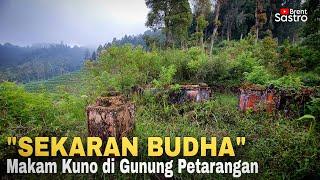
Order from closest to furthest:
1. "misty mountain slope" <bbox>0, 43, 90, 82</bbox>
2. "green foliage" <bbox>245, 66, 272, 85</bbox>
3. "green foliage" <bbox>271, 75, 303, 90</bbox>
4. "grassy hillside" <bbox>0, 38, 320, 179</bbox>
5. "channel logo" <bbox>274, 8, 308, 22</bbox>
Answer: "grassy hillside" <bbox>0, 38, 320, 179</bbox> → "channel logo" <bbox>274, 8, 308, 22</bbox> → "green foliage" <bbox>271, 75, 303, 90</bbox> → "green foliage" <bbox>245, 66, 272, 85</bbox> → "misty mountain slope" <bbox>0, 43, 90, 82</bbox>

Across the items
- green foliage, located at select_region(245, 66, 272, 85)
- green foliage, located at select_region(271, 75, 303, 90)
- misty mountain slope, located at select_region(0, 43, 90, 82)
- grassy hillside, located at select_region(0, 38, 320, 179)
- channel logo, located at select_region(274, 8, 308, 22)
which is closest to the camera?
grassy hillside, located at select_region(0, 38, 320, 179)

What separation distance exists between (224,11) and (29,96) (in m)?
14.4

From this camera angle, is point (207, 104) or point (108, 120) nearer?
point (108, 120)

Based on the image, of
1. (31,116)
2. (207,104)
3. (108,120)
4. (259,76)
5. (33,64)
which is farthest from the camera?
(33,64)

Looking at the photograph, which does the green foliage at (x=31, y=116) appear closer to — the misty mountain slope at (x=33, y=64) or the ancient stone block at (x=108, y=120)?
the ancient stone block at (x=108, y=120)

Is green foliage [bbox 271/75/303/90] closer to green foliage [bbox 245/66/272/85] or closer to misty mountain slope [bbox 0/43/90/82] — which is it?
green foliage [bbox 245/66/272/85]

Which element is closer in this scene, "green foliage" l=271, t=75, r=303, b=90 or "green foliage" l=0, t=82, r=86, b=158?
"green foliage" l=0, t=82, r=86, b=158

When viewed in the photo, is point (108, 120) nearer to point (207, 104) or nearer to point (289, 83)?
point (207, 104)

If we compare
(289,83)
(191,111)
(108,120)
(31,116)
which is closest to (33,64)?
(31,116)

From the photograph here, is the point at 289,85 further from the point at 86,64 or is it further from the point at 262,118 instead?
the point at 86,64

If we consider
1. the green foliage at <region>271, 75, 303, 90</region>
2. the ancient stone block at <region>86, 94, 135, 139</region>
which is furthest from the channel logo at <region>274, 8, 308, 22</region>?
the ancient stone block at <region>86, 94, 135, 139</region>

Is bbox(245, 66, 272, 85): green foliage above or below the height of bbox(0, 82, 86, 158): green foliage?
above

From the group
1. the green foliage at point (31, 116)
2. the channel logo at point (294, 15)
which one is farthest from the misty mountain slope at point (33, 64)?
the channel logo at point (294, 15)

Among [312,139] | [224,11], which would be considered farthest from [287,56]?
[224,11]
